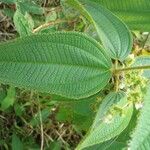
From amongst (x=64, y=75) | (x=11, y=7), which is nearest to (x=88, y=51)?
(x=64, y=75)

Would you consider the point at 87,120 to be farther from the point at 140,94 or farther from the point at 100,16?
the point at 140,94

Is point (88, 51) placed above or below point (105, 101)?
above

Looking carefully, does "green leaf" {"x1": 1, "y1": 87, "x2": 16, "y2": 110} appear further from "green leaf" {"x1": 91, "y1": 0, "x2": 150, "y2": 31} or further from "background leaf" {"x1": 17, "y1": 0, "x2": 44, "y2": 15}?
"green leaf" {"x1": 91, "y1": 0, "x2": 150, "y2": 31}

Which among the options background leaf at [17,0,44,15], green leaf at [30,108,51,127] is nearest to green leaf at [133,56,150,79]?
background leaf at [17,0,44,15]

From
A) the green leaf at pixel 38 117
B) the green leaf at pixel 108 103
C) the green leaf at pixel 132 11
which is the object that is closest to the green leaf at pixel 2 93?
the green leaf at pixel 38 117

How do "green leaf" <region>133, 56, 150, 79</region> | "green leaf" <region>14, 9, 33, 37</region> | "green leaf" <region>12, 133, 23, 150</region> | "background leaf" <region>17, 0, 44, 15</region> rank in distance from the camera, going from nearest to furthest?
"green leaf" <region>133, 56, 150, 79</region> < "green leaf" <region>14, 9, 33, 37</region> < "background leaf" <region>17, 0, 44, 15</region> < "green leaf" <region>12, 133, 23, 150</region>

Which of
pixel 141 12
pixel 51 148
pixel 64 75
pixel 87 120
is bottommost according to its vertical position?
pixel 51 148

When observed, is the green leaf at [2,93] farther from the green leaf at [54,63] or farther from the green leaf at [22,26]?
the green leaf at [54,63]
